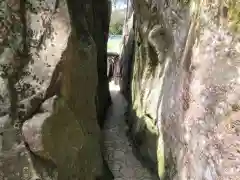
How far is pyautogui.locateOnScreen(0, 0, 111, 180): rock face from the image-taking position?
105 inches

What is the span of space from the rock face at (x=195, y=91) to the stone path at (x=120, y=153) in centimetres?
31

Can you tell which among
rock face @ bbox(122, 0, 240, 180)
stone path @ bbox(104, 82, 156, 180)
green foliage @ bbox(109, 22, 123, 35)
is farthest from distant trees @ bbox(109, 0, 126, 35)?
rock face @ bbox(122, 0, 240, 180)

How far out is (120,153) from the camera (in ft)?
16.2

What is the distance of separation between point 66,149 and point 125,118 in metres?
3.35

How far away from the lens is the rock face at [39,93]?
2.66m

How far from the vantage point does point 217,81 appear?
225 centimetres

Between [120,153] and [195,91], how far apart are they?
2606mm

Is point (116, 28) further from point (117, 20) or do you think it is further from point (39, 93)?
point (39, 93)

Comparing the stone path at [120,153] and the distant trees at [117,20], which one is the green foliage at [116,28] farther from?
the stone path at [120,153]

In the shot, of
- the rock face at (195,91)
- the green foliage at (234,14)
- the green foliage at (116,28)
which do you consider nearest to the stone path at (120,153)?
the rock face at (195,91)

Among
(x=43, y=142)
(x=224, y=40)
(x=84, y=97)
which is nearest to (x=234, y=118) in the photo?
(x=224, y=40)

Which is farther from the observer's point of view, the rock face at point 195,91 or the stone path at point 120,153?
the stone path at point 120,153

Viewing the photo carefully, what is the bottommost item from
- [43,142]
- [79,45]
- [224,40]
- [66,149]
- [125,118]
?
[125,118]

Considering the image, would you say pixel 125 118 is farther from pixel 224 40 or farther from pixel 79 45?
pixel 224 40
